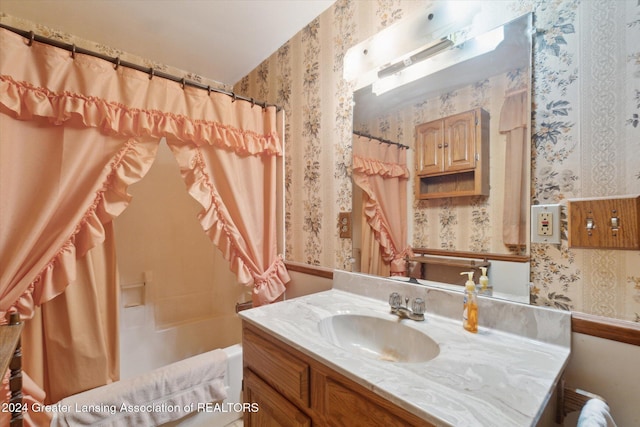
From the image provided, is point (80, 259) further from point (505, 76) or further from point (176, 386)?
point (505, 76)

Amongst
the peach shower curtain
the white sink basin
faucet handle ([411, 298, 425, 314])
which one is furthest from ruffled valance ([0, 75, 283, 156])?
faucet handle ([411, 298, 425, 314])

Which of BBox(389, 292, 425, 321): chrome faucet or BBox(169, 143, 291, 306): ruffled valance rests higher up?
BBox(169, 143, 291, 306): ruffled valance

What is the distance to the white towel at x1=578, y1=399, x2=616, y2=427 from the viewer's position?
1.81 ft

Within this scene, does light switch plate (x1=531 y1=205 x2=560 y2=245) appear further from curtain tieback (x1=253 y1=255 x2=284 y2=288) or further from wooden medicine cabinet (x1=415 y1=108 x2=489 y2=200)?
curtain tieback (x1=253 y1=255 x2=284 y2=288)

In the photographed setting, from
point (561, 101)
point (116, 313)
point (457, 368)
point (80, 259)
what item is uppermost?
point (561, 101)

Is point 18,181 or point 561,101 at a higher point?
point 561,101

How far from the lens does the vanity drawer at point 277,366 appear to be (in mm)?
801

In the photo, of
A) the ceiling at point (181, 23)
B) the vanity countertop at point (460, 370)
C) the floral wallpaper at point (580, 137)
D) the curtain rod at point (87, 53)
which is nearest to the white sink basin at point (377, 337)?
the vanity countertop at point (460, 370)

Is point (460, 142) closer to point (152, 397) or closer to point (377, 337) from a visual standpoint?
point (377, 337)

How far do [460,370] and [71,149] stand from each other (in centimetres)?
159

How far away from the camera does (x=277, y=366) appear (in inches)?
34.9

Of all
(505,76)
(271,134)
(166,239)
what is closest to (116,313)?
(166,239)

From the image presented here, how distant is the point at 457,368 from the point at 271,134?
145 cm

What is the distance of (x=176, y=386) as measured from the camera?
4.05 feet
